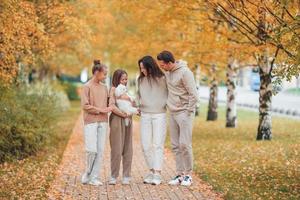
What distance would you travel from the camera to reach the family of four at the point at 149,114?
11188 millimetres

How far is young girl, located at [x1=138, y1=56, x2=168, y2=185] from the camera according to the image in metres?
11.2

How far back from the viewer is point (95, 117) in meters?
11.4

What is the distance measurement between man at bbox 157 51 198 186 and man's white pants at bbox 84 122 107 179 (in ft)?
3.85

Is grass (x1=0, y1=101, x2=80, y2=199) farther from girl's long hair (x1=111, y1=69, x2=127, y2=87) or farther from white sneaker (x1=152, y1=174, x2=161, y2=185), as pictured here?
girl's long hair (x1=111, y1=69, x2=127, y2=87)

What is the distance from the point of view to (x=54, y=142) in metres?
20.7

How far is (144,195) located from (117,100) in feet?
6.05

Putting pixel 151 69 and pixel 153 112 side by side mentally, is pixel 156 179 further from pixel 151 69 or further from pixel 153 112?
pixel 151 69

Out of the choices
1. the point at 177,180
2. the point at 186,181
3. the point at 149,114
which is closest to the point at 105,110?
the point at 149,114

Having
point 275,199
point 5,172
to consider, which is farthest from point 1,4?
point 275,199

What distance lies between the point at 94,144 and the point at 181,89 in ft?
5.57

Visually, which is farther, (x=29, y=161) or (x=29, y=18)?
(x=29, y=18)

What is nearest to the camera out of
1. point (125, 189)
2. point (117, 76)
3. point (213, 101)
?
point (125, 189)

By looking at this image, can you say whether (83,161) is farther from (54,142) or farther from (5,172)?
(54,142)

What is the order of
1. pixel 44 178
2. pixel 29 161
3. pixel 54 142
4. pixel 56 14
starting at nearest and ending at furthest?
pixel 44 178
pixel 29 161
pixel 56 14
pixel 54 142
